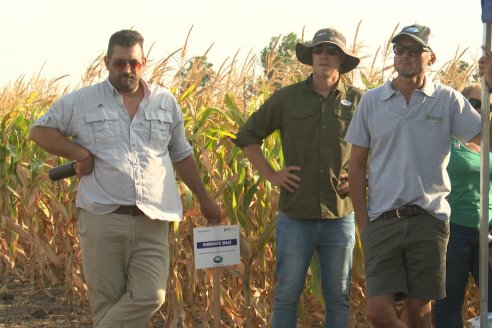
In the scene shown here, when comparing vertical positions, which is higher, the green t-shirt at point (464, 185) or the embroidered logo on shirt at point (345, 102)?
the embroidered logo on shirt at point (345, 102)

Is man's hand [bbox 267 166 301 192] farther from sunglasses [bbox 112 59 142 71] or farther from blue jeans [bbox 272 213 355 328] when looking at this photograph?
sunglasses [bbox 112 59 142 71]

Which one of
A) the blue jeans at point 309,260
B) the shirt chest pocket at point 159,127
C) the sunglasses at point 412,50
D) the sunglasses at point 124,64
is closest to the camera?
the sunglasses at point 412,50

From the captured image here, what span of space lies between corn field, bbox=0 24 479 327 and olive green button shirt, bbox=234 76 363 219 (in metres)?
0.86

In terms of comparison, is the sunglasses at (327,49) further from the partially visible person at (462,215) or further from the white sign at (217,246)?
the white sign at (217,246)

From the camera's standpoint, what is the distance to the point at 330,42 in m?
5.57

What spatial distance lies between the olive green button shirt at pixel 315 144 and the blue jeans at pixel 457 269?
1.97 ft

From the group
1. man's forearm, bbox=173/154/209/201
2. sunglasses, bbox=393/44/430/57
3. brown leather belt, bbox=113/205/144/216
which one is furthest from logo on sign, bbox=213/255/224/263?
sunglasses, bbox=393/44/430/57

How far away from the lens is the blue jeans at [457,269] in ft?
18.6

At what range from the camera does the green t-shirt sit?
18.5ft

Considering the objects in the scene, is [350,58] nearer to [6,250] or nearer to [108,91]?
[108,91]

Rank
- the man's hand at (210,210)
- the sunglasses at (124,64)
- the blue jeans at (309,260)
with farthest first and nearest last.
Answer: the man's hand at (210,210) → the blue jeans at (309,260) → the sunglasses at (124,64)

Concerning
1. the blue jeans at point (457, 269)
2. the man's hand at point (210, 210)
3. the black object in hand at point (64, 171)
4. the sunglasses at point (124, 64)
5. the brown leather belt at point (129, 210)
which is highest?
the sunglasses at point (124, 64)

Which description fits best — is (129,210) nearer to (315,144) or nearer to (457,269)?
(315,144)

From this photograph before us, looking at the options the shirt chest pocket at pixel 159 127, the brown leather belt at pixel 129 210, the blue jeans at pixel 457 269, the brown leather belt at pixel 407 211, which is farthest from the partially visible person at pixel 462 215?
the brown leather belt at pixel 129 210
